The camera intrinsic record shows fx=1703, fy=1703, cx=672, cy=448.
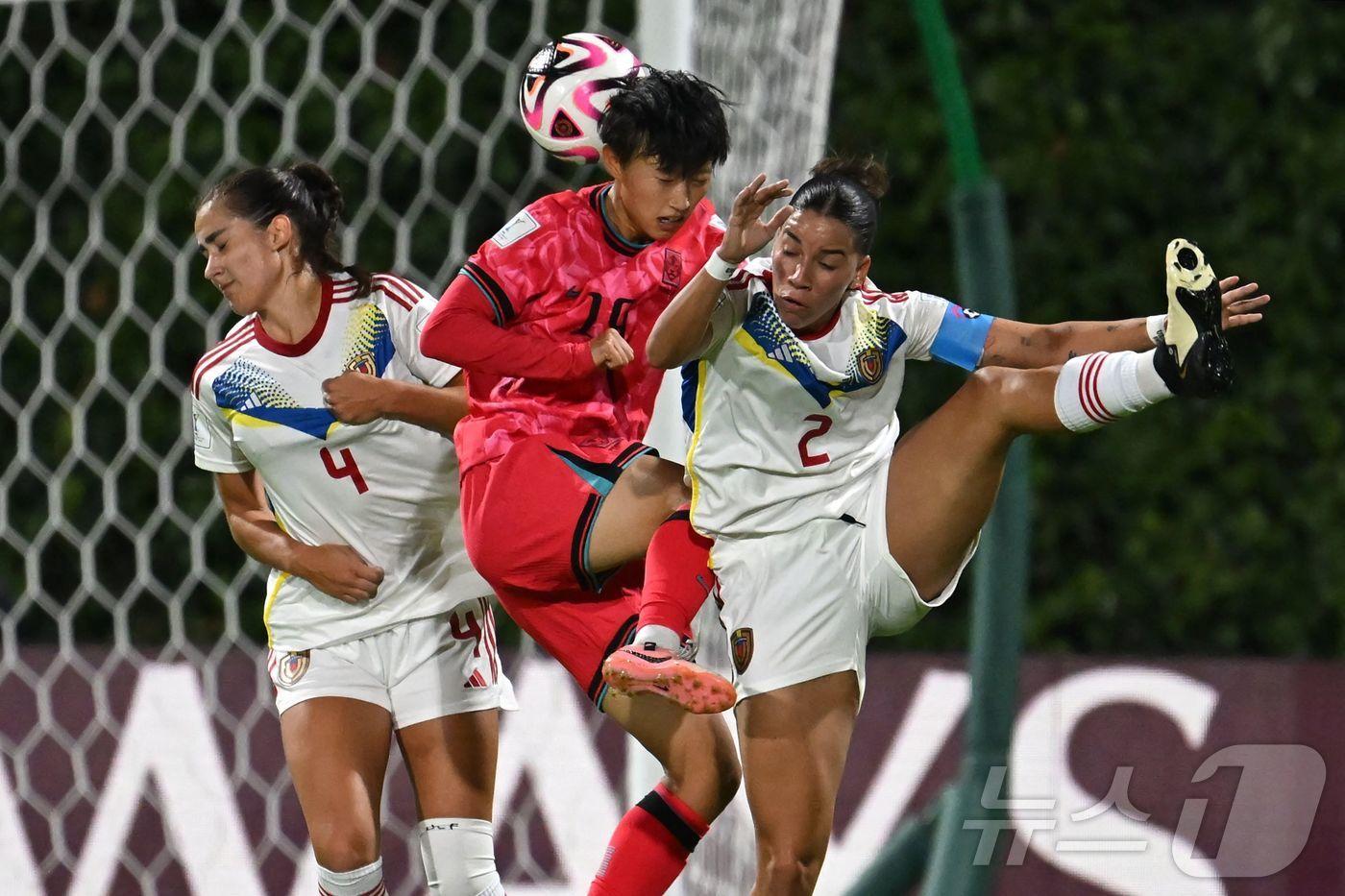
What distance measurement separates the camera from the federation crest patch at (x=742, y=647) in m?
1.99

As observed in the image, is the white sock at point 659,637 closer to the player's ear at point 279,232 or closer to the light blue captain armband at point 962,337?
the light blue captain armband at point 962,337

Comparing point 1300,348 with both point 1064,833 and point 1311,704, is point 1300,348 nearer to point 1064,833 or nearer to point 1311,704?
point 1311,704

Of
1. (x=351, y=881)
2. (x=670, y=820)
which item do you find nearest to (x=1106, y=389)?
(x=670, y=820)

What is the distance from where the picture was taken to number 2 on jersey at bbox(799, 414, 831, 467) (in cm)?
199

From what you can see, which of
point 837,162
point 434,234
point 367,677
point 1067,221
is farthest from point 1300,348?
point 367,677

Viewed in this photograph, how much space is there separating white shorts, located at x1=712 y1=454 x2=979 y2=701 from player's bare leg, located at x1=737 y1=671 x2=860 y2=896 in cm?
3

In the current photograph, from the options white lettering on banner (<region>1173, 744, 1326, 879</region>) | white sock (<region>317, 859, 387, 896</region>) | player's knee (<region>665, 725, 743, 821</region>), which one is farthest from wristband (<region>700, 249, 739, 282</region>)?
white lettering on banner (<region>1173, 744, 1326, 879</region>)

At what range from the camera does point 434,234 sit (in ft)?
13.2

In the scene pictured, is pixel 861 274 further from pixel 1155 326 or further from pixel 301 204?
A: pixel 301 204

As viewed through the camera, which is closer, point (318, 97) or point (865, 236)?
point (865, 236)

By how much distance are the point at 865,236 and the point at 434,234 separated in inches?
88.9

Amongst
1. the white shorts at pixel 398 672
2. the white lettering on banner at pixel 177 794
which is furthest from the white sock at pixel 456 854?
the white lettering on banner at pixel 177 794

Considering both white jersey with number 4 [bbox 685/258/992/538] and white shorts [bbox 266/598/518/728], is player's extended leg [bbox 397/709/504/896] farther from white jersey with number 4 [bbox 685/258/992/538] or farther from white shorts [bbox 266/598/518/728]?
white jersey with number 4 [bbox 685/258/992/538]

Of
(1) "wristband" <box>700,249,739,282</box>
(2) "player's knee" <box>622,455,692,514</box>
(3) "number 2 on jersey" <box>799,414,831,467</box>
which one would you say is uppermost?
(1) "wristband" <box>700,249,739,282</box>
